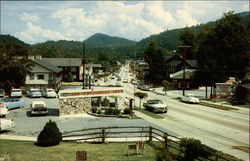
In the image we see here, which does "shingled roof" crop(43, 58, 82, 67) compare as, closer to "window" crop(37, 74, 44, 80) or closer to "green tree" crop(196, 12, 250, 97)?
"window" crop(37, 74, 44, 80)

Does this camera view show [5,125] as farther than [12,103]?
No

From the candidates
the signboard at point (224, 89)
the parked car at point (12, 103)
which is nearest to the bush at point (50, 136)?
the parked car at point (12, 103)

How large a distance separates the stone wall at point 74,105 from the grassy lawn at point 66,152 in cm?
1229

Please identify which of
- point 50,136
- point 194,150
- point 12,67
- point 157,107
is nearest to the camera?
point 194,150

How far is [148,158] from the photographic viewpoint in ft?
54.5

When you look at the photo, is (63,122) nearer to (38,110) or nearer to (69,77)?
(38,110)

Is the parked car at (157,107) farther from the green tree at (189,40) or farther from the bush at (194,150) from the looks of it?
the green tree at (189,40)

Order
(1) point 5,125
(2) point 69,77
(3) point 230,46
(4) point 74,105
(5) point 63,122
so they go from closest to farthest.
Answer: (1) point 5,125, (5) point 63,122, (4) point 74,105, (3) point 230,46, (2) point 69,77

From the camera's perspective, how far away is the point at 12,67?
35656 millimetres

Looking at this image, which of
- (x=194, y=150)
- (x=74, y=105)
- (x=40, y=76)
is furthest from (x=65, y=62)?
(x=194, y=150)

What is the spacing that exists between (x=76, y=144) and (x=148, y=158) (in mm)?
6049

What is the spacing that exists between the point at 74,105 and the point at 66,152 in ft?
55.3

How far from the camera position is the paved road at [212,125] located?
23.2m

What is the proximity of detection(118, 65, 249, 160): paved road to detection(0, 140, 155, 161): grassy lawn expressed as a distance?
22.2ft
